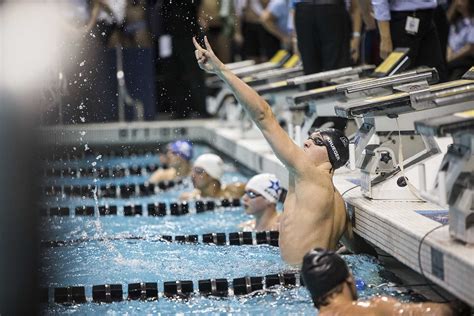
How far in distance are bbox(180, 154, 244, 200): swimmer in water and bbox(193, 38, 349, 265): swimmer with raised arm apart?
2.91m

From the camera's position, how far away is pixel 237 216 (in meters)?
7.20

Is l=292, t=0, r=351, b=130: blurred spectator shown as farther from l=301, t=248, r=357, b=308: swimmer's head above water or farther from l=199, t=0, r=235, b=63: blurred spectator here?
l=199, t=0, r=235, b=63: blurred spectator

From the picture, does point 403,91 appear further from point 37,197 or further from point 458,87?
point 37,197

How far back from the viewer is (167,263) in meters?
5.12

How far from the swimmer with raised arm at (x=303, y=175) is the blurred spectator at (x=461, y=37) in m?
3.74

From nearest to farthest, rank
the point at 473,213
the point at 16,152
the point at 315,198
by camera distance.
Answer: the point at 16,152 → the point at 473,213 → the point at 315,198

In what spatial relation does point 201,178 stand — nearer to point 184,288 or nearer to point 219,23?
point 184,288

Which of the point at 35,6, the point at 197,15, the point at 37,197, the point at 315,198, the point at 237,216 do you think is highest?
the point at 197,15

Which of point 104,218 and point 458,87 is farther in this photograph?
point 104,218

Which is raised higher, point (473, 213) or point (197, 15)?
point (197, 15)

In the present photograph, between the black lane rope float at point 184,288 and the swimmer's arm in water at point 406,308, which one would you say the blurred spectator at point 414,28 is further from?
the swimmer's arm in water at point 406,308

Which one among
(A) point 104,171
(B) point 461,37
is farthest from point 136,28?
(B) point 461,37

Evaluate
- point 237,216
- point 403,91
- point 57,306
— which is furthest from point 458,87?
point 237,216

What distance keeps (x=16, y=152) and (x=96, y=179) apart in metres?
7.76
